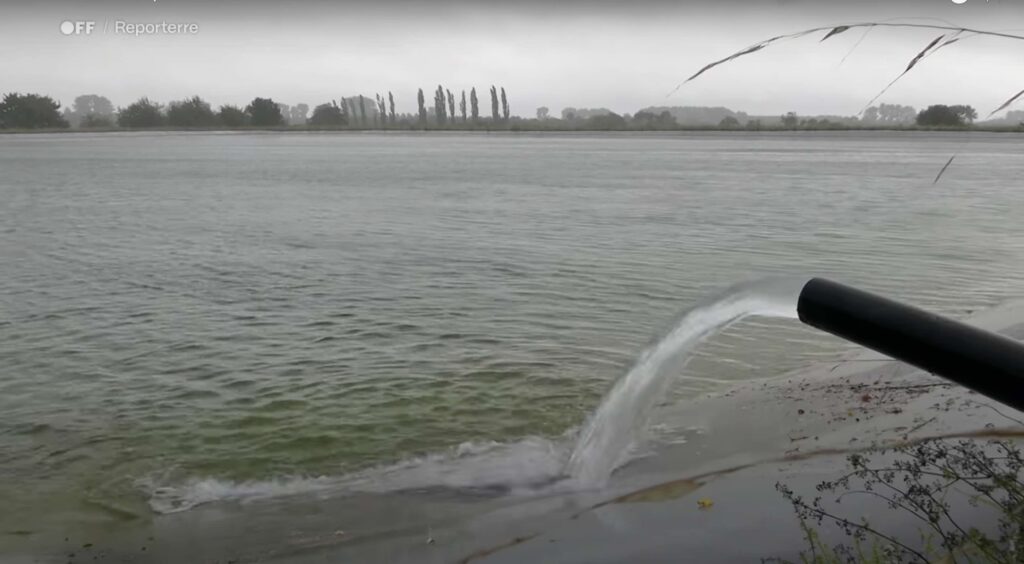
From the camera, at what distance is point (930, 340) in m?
1.31

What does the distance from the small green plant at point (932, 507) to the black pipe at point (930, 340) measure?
130cm

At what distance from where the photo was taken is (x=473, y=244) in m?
15.9

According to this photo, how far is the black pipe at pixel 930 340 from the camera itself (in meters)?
1.26

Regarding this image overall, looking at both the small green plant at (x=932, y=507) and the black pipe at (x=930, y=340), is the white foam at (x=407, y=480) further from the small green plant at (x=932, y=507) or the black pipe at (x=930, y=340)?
the black pipe at (x=930, y=340)

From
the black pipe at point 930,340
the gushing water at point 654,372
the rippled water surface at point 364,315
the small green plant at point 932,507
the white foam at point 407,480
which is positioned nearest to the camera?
the black pipe at point 930,340

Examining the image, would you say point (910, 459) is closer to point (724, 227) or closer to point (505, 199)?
point (724, 227)

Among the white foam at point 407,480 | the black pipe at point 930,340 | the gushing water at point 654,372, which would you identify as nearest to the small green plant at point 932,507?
the gushing water at point 654,372

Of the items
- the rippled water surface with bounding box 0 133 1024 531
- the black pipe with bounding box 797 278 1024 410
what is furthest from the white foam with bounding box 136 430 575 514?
the black pipe with bounding box 797 278 1024 410

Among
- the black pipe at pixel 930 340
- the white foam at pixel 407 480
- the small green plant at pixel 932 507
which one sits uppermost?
the black pipe at pixel 930 340

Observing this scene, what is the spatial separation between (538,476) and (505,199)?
22448 millimetres

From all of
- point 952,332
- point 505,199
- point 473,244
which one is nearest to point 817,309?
point 952,332

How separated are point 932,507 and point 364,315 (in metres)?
6.97

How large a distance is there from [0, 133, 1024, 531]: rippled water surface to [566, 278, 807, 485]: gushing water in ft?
1.09

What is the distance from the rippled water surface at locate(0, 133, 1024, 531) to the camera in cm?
578
